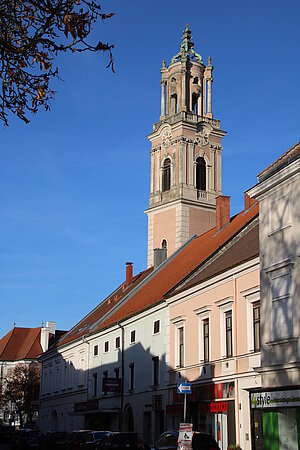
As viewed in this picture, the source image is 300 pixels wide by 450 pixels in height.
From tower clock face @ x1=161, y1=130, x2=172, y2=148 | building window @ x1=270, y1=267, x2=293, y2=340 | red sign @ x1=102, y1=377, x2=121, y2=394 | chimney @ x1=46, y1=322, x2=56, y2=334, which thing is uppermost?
tower clock face @ x1=161, y1=130, x2=172, y2=148

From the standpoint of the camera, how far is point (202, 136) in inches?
2217

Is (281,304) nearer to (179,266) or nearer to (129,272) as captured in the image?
(179,266)

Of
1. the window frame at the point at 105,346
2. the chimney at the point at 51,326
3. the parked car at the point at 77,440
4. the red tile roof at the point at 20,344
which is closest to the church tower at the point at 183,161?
the window frame at the point at 105,346

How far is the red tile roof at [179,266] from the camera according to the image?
116 ft

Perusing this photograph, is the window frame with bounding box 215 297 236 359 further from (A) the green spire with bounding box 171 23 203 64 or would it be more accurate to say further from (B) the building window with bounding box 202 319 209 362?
(A) the green spire with bounding box 171 23 203 64

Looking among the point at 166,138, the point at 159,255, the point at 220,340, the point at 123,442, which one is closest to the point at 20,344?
the point at 166,138

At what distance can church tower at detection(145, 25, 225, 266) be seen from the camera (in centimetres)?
5331

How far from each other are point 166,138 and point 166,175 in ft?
10.4

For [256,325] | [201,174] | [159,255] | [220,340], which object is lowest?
[220,340]

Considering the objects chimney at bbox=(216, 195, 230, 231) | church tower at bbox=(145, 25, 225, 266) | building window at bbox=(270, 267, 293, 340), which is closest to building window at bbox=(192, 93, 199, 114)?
church tower at bbox=(145, 25, 225, 266)

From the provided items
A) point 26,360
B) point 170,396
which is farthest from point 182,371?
point 26,360

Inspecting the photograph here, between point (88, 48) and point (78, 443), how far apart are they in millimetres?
25612

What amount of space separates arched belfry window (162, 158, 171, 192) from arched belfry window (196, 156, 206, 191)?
229cm

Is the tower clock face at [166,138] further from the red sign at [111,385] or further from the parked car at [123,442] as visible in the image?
the parked car at [123,442]
